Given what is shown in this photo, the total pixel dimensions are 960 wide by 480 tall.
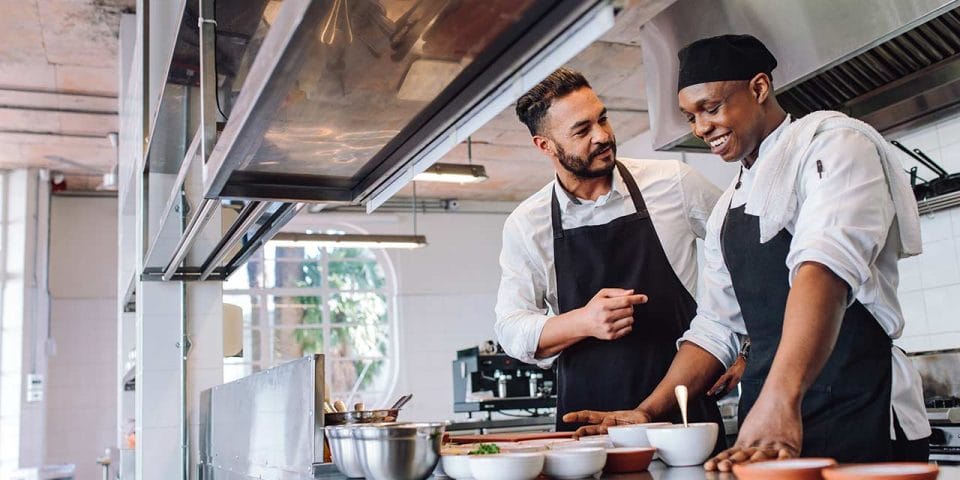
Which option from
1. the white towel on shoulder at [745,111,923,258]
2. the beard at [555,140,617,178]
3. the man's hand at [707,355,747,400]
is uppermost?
the beard at [555,140,617,178]

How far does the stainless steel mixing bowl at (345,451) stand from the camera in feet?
5.00

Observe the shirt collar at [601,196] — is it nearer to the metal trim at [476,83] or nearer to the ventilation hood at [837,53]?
the metal trim at [476,83]

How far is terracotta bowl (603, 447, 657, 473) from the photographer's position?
137cm

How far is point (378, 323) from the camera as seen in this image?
10.6 metres

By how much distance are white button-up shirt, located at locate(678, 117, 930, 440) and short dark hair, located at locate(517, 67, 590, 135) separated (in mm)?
873

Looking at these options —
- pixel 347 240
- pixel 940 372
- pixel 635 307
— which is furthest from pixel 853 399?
pixel 347 240

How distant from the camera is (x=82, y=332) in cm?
953

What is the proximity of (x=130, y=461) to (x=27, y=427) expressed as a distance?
4.60 metres

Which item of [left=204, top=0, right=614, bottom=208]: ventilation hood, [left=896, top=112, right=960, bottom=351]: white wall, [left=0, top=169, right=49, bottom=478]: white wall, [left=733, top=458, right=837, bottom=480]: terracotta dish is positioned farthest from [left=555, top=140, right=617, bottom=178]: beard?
[left=0, top=169, right=49, bottom=478]: white wall

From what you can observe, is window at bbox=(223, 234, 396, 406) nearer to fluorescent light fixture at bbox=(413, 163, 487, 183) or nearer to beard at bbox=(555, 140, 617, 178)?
fluorescent light fixture at bbox=(413, 163, 487, 183)

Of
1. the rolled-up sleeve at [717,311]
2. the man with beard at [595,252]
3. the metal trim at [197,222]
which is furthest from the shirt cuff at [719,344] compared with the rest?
the metal trim at [197,222]

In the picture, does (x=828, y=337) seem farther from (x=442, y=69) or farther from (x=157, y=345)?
(x=157, y=345)

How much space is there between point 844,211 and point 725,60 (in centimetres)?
51

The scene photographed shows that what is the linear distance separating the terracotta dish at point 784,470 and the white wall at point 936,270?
11.9ft
